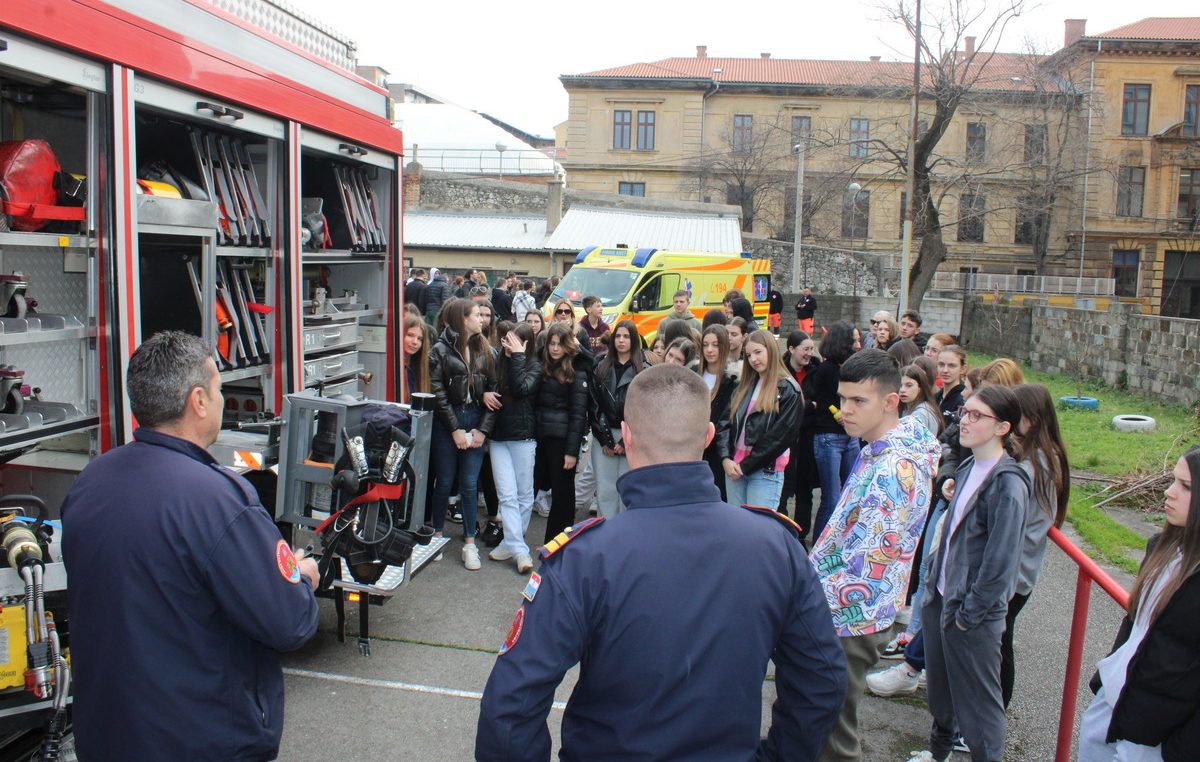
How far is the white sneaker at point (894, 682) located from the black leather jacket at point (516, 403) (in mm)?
2968

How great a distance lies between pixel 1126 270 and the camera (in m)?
50.9

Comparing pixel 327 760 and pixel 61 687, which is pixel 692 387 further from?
pixel 327 760

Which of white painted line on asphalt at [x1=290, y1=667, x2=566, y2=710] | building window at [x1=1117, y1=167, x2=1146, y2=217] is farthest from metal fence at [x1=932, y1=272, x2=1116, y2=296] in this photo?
white painted line on asphalt at [x1=290, y1=667, x2=566, y2=710]

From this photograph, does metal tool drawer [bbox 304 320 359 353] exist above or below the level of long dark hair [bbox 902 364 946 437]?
above

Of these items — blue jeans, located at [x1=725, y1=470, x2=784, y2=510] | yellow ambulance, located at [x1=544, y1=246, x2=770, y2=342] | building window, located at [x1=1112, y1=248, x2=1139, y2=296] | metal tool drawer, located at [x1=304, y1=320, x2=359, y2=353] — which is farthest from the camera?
building window, located at [x1=1112, y1=248, x2=1139, y2=296]

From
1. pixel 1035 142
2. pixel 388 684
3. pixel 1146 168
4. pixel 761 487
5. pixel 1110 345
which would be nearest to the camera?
pixel 388 684

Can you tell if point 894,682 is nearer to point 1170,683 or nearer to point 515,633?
point 1170,683

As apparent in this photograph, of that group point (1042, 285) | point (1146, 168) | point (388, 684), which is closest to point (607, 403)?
point (388, 684)

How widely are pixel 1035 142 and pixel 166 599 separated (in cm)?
4500

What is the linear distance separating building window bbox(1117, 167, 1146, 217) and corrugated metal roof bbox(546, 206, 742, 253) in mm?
26280

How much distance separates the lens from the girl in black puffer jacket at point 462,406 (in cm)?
683

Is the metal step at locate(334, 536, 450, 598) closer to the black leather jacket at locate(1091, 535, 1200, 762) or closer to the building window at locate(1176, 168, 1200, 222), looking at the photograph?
the black leather jacket at locate(1091, 535, 1200, 762)

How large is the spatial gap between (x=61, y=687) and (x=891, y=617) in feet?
9.83

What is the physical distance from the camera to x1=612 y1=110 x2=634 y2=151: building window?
170 ft
